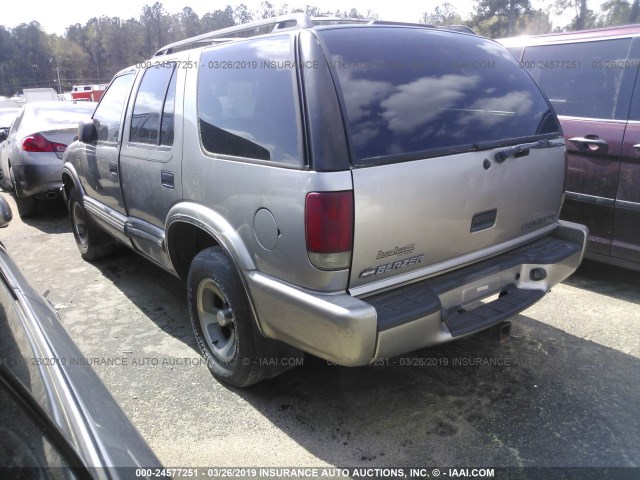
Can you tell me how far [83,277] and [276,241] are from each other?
11.3ft

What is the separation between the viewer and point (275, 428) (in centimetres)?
266

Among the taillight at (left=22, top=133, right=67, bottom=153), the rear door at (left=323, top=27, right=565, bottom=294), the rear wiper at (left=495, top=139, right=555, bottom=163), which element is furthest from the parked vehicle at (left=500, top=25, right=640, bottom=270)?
the taillight at (left=22, top=133, right=67, bottom=153)

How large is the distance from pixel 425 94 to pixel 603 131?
2.26 m

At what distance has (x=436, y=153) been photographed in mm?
2434

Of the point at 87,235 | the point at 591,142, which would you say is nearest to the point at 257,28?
the point at 591,142

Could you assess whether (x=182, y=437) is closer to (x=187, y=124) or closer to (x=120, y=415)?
(x=120, y=415)

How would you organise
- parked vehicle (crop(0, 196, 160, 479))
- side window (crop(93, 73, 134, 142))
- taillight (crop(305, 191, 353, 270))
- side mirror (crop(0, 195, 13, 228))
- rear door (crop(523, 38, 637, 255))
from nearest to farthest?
parked vehicle (crop(0, 196, 160, 479)), taillight (crop(305, 191, 353, 270)), side mirror (crop(0, 195, 13, 228)), rear door (crop(523, 38, 637, 255)), side window (crop(93, 73, 134, 142))

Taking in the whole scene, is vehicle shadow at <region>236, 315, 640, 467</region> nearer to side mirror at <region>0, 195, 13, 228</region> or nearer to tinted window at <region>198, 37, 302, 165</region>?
tinted window at <region>198, 37, 302, 165</region>

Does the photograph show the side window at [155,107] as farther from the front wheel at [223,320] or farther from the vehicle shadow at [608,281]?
the vehicle shadow at [608,281]

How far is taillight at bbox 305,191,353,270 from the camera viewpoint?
2.13 meters

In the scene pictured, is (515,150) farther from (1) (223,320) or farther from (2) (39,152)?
(2) (39,152)

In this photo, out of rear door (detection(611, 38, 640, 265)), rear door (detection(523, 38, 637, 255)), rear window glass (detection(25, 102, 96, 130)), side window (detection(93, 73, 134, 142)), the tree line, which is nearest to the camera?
rear door (detection(611, 38, 640, 265))

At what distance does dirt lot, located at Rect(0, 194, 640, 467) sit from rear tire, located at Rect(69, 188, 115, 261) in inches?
50.6

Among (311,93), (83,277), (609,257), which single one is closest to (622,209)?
(609,257)
